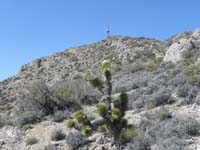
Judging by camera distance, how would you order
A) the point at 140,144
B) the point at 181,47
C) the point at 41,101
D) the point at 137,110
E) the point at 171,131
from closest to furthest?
the point at 140,144
the point at 171,131
the point at 137,110
the point at 41,101
the point at 181,47

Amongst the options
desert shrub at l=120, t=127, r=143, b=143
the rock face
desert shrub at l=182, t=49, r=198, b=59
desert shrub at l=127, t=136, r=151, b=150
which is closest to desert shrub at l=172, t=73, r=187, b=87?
desert shrub at l=120, t=127, r=143, b=143

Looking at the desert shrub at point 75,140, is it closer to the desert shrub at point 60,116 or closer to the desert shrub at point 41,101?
the desert shrub at point 60,116

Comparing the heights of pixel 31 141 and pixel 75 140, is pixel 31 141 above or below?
above

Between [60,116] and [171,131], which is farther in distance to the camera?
[60,116]

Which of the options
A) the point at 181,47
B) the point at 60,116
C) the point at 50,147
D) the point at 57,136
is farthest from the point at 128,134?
the point at 181,47

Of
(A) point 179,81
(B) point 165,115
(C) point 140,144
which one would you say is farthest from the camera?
(A) point 179,81

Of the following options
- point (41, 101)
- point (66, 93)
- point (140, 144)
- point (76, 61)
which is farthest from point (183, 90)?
point (76, 61)

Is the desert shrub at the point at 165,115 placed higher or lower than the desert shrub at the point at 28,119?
lower

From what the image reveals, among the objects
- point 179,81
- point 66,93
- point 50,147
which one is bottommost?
point 50,147

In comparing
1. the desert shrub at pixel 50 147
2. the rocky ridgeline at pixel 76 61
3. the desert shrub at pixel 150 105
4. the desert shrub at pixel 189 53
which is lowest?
the desert shrub at pixel 50 147

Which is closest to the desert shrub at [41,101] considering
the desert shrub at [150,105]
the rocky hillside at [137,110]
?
the rocky hillside at [137,110]

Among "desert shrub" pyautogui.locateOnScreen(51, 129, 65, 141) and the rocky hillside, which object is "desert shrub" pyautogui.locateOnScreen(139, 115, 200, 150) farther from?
"desert shrub" pyautogui.locateOnScreen(51, 129, 65, 141)

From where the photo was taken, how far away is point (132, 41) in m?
46.6

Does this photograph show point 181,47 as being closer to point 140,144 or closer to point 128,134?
point 128,134
